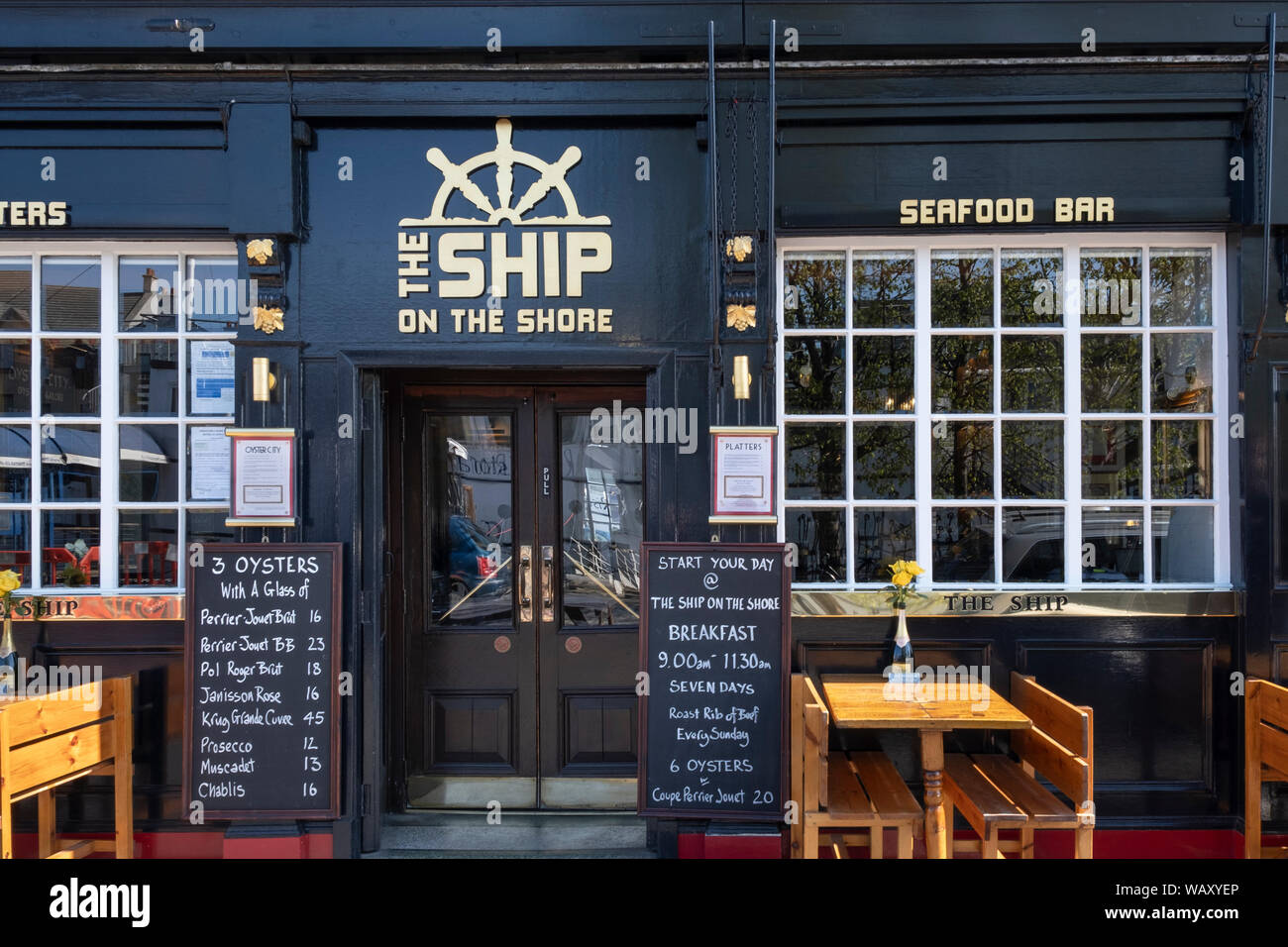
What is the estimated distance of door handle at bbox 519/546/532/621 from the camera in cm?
462

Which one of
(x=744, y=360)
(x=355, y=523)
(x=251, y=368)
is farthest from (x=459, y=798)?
(x=744, y=360)

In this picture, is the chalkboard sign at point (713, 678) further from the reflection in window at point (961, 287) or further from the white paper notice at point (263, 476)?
the white paper notice at point (263, 476)

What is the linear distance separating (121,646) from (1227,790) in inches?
235

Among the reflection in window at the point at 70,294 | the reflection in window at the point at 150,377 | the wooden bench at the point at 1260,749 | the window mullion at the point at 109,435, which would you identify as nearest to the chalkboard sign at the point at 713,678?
the wooden bench at the point at 1260,749

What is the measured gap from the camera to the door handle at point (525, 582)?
15.2ft

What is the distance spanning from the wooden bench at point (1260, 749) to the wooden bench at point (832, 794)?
1.79 meters

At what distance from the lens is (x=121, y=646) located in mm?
4246

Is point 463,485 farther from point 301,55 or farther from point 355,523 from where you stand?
point 301,55

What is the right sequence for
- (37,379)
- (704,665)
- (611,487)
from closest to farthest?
(704,665) → (37,379) → (611,487)

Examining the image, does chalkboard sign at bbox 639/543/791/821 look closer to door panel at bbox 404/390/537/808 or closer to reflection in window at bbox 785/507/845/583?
reflection in window at bbox 785/507/845/583

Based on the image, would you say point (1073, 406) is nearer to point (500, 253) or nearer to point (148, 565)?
point (500, 253)

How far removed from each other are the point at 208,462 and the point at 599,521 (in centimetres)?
220

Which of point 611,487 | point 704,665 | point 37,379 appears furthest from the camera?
point 611,487

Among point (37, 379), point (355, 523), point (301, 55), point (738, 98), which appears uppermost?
point (301, 55)
